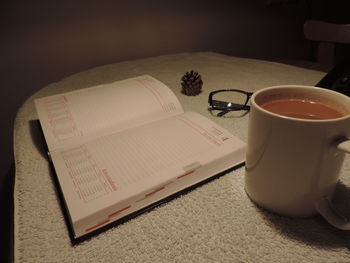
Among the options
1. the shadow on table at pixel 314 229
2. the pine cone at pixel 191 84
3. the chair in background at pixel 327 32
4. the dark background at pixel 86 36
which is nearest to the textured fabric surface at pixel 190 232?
the shadow on table at pixel 314 229

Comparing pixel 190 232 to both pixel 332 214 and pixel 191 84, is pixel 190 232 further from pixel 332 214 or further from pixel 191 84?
pixel 191 84

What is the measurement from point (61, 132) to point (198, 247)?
30 cm

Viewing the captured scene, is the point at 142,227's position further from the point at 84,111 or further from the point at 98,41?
the point at 98,41

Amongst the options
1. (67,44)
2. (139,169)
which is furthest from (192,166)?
(67,44)

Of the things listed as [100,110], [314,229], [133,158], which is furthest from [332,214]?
[100,110]

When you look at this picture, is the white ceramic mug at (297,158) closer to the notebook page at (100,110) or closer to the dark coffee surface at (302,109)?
Answer: the dark coffee surface at (302,109)

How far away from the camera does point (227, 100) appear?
657mm

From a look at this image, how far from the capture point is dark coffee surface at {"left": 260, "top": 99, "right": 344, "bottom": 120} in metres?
0.30

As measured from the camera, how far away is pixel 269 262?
27 cm

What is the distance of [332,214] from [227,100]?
407 millimetres

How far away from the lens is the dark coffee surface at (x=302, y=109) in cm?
30

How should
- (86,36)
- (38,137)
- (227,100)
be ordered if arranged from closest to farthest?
(38,137)
(227,100)
(86,36)

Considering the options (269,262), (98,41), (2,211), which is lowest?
(2,211)

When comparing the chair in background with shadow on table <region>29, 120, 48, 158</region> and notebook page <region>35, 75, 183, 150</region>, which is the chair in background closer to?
notebook page <region>35, 75, 183, 150</region>
